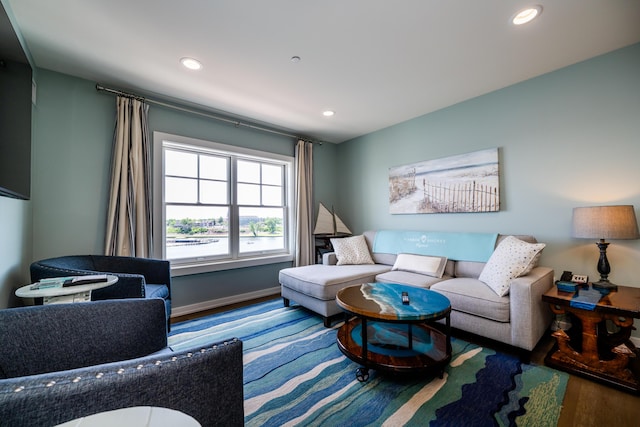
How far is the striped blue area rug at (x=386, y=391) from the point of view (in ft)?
4.67

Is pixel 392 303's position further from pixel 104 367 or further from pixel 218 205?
pixel 218 205

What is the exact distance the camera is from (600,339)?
77.9 inches

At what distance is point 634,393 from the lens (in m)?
1.55

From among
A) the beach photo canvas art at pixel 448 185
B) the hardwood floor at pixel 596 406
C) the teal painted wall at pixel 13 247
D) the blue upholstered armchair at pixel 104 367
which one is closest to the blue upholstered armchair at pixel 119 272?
the teal painted wall at pixel 13 247

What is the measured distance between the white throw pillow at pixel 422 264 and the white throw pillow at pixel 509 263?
1.51 feet

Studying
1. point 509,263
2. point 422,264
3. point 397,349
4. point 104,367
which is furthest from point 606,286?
point 104,367

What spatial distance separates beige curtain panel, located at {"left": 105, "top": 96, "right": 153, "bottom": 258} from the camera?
2.55 m

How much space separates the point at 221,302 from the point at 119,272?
4.10 ft

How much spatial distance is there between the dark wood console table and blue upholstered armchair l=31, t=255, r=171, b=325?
9.44ft

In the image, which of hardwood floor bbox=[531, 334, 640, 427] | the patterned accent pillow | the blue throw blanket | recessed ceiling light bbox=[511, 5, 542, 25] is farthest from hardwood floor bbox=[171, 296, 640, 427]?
recessed ceiling light bbox=[511, 5, 542, 25]

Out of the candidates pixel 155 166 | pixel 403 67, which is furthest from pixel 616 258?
pixel 155 166

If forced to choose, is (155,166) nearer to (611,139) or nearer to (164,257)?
(164,257)

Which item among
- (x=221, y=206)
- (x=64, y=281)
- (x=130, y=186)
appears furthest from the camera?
(x=221, y=206)

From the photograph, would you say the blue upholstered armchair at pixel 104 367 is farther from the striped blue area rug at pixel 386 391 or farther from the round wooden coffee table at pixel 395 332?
the round wooden coffee table at pixel 395 332
